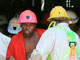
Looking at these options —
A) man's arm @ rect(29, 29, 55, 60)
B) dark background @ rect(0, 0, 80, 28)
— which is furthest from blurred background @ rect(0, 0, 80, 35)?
man's arm @ rect(29, 29, 55, 60)

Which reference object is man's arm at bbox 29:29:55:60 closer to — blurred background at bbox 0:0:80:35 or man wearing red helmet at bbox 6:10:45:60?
man wearing red helmet at bbox 6:10:45:60

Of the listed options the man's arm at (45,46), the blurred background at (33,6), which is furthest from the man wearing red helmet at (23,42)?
the blurred background at (33,6)

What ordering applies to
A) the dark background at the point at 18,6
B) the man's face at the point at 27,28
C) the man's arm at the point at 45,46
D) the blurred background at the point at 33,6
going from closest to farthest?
the man's arm at the point at 45,46 → the man's face at the point at 27,28 → the blurred background at the point at 33,6 → the dark background at the point at 18,6

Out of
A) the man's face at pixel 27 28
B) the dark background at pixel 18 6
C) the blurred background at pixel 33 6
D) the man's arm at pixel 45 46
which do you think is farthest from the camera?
the dark background at pixel 18 6

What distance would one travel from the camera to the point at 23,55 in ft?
10.0

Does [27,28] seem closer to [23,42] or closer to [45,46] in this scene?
[23,42]

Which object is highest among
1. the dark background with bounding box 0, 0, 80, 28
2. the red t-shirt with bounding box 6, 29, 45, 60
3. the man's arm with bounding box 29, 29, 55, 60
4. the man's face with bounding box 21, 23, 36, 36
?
the dark background with bounding box 0, 0, 80, 28

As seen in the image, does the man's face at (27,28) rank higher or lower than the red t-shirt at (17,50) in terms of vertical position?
higher

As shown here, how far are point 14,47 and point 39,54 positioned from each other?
0.62 meters

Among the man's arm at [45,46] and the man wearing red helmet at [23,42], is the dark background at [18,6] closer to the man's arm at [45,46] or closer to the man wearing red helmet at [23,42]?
the man wearing red helmet at [23,42]

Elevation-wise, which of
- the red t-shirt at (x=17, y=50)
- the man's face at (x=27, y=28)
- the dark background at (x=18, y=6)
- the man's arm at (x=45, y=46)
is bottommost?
the red t-shirt at (x=17, y=50)

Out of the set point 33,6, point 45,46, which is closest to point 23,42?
point 45,46

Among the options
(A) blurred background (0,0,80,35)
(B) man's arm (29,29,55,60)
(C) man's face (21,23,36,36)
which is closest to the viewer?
(B) man's arm (29,29,55,60)

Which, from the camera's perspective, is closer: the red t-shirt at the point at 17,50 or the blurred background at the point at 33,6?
the red t-shirt at the point at 17,50
